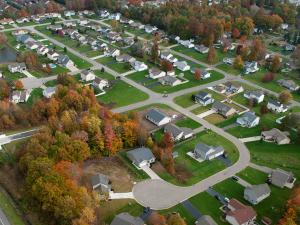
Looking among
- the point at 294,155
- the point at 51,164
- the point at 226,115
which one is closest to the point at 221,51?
the point at 226,115

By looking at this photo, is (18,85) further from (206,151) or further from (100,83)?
(206,151)

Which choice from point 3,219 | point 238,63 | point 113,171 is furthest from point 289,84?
point 3,219

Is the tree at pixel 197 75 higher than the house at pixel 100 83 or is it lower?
higher

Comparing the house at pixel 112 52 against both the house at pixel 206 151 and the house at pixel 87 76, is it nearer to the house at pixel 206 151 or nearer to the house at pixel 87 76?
the house at pixel 87 76

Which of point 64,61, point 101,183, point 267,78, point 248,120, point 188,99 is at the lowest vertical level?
point 64,61

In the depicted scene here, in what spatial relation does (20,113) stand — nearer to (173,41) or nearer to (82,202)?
(82,202)

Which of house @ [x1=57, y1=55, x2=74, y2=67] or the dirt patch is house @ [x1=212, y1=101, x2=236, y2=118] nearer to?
the dirt patch

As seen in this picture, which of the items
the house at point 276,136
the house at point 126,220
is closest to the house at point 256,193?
the house at point 276,136
